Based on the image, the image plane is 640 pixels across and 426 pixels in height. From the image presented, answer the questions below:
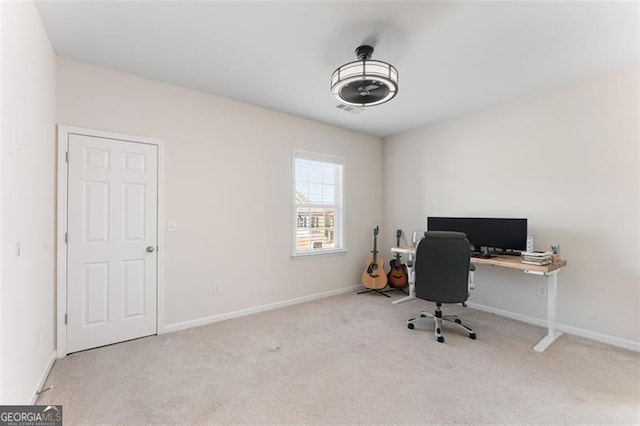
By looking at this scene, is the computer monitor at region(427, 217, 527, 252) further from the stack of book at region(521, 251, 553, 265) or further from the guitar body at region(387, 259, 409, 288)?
the guitar body at region(387, 259, 409, 288)

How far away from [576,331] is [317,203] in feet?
11.1

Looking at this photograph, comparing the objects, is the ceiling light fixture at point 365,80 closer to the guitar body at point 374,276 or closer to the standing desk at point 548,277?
the standing desk at point 548,277

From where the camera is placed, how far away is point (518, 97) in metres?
3.47

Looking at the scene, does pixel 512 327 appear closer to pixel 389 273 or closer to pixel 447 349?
pixel 447 349

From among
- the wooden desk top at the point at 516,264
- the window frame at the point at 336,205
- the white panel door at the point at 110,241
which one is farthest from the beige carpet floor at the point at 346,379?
the window frame at the point at 336,205

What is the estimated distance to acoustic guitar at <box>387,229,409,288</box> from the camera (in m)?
4.70

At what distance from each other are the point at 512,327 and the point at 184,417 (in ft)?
10.9

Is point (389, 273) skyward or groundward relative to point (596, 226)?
groundward

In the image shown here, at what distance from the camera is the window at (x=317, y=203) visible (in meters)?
4.28

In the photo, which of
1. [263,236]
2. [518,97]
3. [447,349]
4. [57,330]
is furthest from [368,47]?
[57,330]

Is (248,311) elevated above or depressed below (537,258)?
below

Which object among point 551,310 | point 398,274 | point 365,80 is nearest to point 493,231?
point 551,310

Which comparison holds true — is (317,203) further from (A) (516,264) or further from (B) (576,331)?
(B) (576,331)

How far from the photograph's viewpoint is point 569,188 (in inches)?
124
